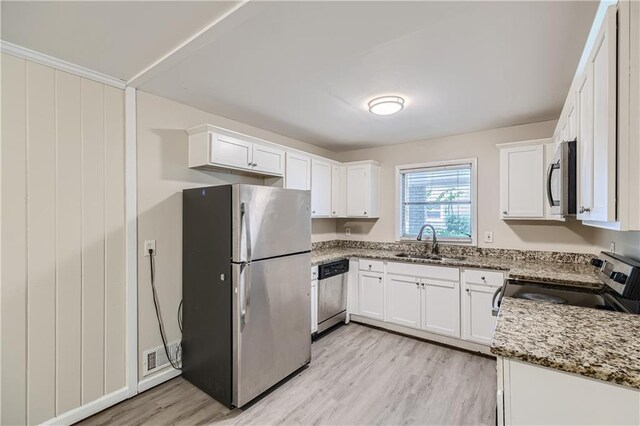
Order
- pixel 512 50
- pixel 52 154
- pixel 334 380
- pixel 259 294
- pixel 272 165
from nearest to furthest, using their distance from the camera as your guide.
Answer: pixel 512 50 < pixel 52 154 < pixel 259 294 < pixel 334 380 < pixel 272 165

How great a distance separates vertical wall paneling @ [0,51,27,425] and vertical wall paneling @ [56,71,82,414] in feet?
0.53

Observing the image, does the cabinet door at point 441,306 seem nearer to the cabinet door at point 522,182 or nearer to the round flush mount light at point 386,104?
the cabinet door at point 522,182

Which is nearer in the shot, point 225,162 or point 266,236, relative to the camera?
point 266,236

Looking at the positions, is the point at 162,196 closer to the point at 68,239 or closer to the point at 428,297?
the point at 68,239

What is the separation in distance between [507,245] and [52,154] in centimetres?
409

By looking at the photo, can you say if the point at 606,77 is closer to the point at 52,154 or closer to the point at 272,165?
the point at 272,165

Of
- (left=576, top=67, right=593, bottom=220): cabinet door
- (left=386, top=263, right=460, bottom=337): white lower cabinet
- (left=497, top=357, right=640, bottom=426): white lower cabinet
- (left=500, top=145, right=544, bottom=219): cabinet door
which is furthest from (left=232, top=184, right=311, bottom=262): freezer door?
(left=500, top=145, right=544, bottom=219): cabinet door

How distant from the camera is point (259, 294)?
7.20 ft

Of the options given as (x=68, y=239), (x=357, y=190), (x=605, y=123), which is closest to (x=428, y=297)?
(x=357, y=190)

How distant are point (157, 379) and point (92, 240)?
4.03 ft

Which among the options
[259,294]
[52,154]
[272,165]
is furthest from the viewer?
[272,165]

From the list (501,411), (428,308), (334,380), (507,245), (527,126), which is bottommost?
(334,380)

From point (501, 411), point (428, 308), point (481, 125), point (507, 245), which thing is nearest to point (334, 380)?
point (428, 308)

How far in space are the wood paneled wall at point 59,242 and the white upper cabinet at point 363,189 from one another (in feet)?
8.79
